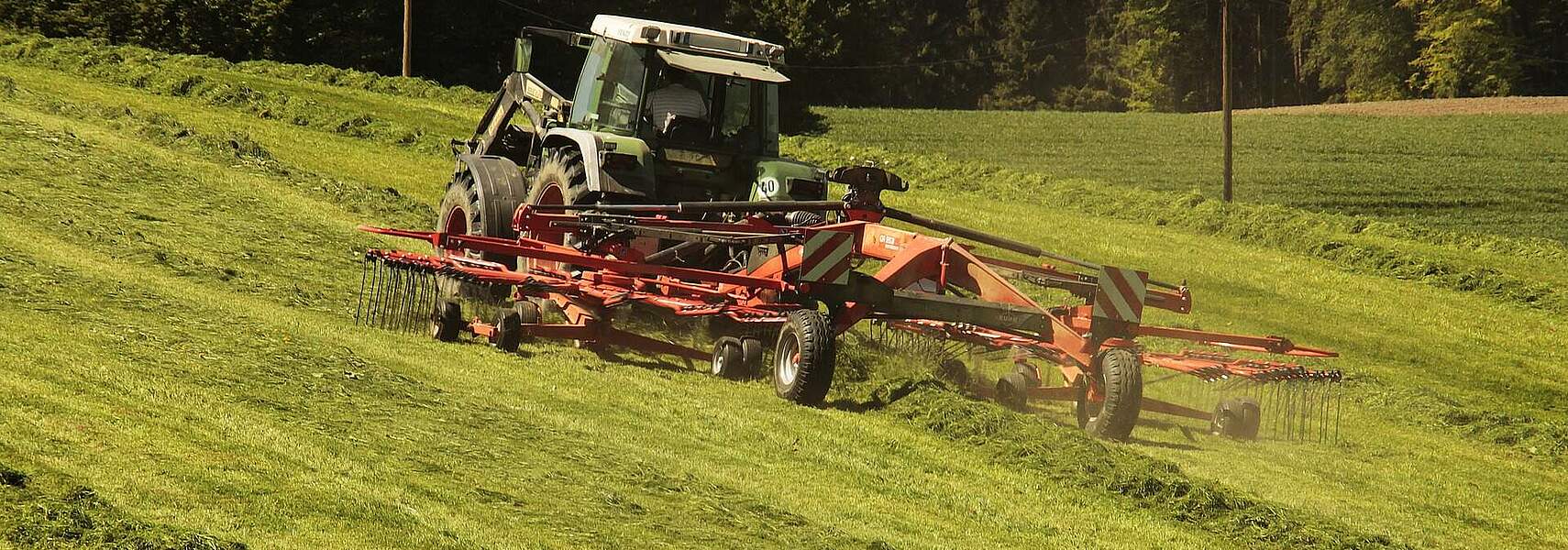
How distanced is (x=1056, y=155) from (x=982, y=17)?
45117 mm

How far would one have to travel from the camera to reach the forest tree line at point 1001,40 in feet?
128

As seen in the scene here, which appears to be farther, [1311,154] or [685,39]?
[1311,154]

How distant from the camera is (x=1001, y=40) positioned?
8356cm

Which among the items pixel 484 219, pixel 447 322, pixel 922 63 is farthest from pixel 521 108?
pixel 922 63

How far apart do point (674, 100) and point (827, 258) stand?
2.89m

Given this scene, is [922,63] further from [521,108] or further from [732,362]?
[732,362]

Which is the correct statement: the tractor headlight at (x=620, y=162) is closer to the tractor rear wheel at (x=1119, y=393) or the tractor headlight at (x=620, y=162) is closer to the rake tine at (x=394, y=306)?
the rake tine at (x=394, y=306)

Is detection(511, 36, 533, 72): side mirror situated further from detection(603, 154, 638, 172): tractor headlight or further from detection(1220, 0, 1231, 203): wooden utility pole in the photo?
detection(1220, 0, 1231, 203): wooden utility pole

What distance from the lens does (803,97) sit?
60.2 meters

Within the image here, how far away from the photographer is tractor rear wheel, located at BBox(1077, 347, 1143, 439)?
9555 mm

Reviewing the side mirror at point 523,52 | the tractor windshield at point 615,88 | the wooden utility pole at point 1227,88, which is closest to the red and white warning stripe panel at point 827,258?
the tractor windshield at point 615,88

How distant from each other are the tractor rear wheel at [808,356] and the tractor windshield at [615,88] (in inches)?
122

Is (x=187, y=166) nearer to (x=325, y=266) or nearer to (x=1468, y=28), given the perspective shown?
(x=325, y=266)

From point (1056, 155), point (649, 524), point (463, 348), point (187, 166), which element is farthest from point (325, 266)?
point (1056, 155)
